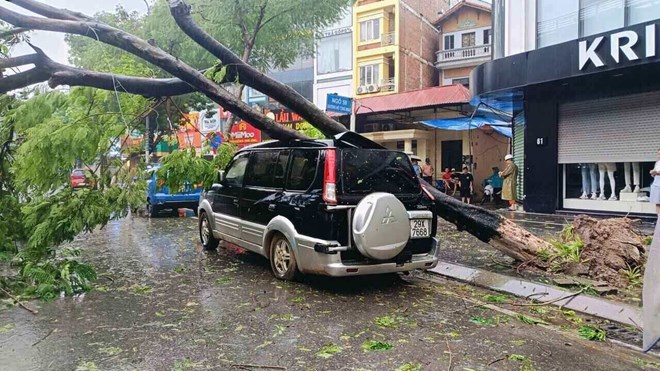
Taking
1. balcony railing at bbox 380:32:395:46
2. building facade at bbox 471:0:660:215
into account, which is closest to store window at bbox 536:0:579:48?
building facade at bbox 471:0:660:215

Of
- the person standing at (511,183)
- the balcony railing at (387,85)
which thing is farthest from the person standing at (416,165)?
the balcony railing at (387,85)

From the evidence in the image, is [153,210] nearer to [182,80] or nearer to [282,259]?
[182,80]

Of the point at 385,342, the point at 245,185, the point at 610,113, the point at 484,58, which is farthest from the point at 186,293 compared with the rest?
the point at 484,58

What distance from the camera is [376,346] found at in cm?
429

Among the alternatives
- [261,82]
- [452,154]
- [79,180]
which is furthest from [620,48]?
[452,154]

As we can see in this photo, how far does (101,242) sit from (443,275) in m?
7.05

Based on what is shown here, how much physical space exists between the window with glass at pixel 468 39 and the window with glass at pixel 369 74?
6471 millimetres

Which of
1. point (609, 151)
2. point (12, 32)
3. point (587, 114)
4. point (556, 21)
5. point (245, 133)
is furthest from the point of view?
point (245, 133)

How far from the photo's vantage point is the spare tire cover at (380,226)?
554 centimetres

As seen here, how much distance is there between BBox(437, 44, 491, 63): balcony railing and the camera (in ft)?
102

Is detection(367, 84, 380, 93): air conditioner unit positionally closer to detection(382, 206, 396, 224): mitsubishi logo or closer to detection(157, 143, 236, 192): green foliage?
detection(157, 143, 236, 192): green foliage

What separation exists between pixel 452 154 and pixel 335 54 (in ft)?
38.4

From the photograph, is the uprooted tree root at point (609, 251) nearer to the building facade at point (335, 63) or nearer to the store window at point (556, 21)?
the store window at point (556, 21)

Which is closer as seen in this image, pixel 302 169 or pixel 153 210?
pixel 302 169
